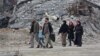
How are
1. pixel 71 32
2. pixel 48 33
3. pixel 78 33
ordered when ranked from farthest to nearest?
pixel 71 32
pixel 78 33
pixel 48 33

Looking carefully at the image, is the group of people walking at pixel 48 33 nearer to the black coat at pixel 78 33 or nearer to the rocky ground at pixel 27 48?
the black coat at pixel 78 33

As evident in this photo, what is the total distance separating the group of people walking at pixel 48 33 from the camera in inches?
942

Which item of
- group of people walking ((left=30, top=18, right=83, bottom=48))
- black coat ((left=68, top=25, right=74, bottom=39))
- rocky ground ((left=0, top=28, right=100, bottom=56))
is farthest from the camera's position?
black coat ((left=68, top=25, right=74, bottom=39))

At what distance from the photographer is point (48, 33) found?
78.3 feet

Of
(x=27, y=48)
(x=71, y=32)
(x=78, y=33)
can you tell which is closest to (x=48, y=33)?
(x=27, y=48)

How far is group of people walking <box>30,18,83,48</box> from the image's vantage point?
2392 centimetres

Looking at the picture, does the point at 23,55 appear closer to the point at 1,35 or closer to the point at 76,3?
the point at 1,35

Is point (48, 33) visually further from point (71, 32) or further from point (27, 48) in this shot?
point (71, 32)

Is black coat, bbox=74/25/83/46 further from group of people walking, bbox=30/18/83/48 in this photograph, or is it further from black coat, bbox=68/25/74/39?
black coat, bbox=68/25/74/39

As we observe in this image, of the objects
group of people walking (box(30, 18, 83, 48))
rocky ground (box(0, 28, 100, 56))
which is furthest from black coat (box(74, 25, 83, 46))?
rocky ground (box(0, 28, 100, 56))

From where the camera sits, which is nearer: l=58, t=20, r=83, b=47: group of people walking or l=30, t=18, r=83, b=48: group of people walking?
l=30, t=18, r=83, b=48: group of people walking

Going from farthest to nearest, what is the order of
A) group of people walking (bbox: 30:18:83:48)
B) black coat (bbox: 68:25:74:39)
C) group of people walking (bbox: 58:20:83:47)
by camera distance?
black coat (bbox: 68:25:74:39)
group of people walking (bbox: 58:20:83:47)
group of people walking (bbox: 30:18:83:48)

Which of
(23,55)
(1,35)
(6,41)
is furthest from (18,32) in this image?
(23,55)

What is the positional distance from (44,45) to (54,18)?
40.3 feet
